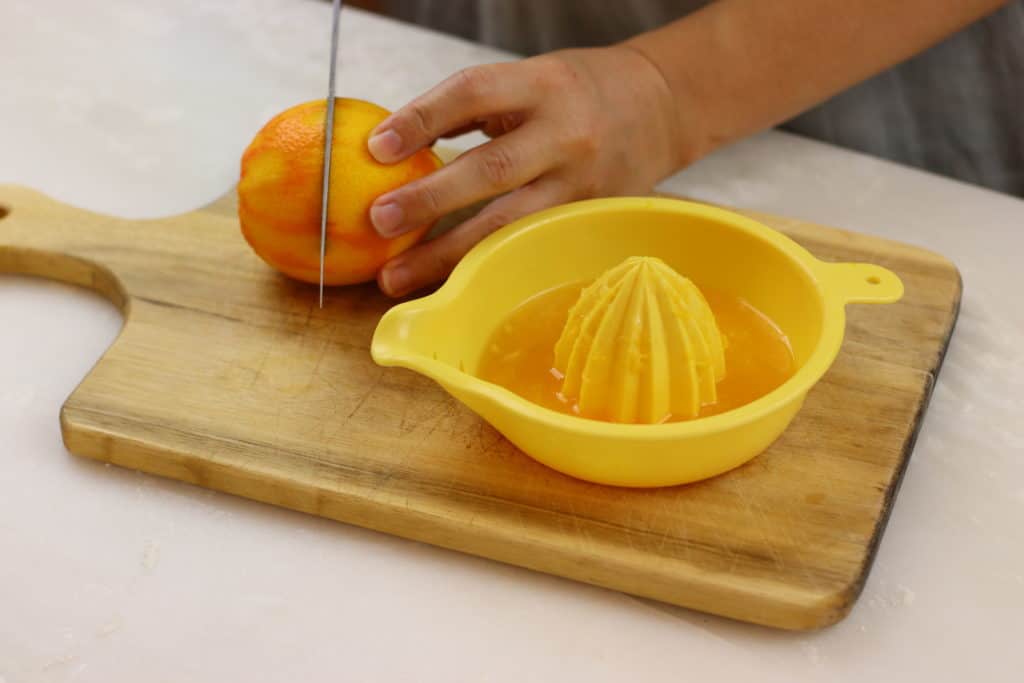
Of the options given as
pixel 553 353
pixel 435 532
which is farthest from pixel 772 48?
pixel 435 532

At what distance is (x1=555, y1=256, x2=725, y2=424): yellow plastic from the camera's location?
2.31ft

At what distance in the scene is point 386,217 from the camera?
0.78 metres

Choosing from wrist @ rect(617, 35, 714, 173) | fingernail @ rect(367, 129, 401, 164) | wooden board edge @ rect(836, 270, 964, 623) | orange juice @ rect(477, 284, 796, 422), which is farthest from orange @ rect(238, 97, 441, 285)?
wooden board edge @ rect(836, 270, 964, 623)

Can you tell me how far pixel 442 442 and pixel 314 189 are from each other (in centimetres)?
19

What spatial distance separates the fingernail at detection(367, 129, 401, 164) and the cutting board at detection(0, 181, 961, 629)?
0.34 ft

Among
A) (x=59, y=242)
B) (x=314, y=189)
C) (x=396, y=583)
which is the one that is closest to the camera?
(x=396, y=583)

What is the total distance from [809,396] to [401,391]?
0.26 meters

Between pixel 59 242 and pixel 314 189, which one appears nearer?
pixel 314 189

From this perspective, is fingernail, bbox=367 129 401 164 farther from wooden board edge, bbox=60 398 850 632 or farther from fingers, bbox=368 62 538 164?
wooden board edge, bbox=60 398 850 632

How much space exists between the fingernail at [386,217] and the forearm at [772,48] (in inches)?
10.9

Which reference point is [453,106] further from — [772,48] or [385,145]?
[772,48]

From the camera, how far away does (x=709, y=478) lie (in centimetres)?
69

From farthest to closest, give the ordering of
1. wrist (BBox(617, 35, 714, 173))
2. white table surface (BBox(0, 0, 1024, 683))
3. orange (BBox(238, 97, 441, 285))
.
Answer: wrist (BBox(617, 35, 714, 173))
orange (BBox(238, 97, 441, 285))
white table surface (BBox(0, 0, 1024, 683))

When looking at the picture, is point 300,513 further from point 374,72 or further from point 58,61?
point 58,61
